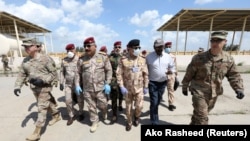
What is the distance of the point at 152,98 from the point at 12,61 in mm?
19583

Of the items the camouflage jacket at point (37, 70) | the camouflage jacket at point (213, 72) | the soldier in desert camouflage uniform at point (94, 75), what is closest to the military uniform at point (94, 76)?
the soldier in desert camouflage uniform at point (94, 75)

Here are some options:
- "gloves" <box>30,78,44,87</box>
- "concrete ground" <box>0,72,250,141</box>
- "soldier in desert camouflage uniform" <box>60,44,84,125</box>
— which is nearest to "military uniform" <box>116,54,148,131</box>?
"concrete ground" <box>0,72,250,141</box>

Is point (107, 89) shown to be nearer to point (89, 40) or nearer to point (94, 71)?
point (94, 71)

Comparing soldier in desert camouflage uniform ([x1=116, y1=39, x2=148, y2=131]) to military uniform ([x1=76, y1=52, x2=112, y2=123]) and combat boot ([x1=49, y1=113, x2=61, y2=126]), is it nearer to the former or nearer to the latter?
military uniform ([x1=76, y1=52, x2=112, y2=123])

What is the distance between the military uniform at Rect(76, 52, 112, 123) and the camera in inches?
131

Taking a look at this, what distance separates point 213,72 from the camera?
8.70 ft

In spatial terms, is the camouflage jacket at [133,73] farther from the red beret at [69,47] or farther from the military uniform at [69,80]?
the red beret at [69,47]

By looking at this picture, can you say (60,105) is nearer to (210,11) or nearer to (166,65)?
(166,65)

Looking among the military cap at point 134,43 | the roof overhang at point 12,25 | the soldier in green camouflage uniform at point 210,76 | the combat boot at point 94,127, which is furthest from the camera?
the roof overhang at point 12,25

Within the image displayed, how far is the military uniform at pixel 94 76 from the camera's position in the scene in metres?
3.33

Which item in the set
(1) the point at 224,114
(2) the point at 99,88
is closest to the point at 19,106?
(2) the point at 99,88

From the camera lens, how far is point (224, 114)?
4090 millimetres

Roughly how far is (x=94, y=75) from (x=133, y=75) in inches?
30.1

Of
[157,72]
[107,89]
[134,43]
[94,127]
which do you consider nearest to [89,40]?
[134,43]
